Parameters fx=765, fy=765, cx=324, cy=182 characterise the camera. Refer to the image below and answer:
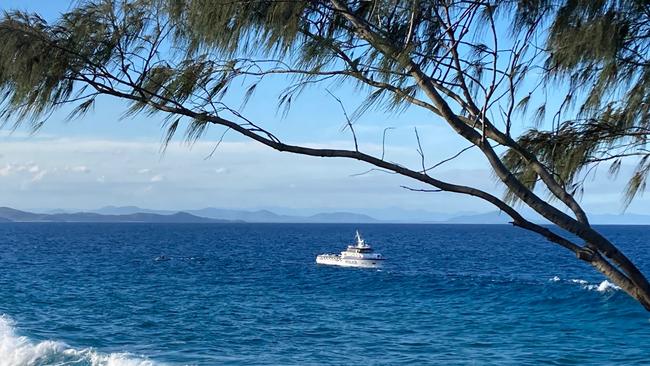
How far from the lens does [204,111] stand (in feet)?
12.4

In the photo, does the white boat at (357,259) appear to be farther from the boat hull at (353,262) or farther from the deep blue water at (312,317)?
the deep blue water at (312,317)

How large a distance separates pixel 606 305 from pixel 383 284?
1097 cm

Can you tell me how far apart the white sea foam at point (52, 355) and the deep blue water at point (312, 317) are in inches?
1.9

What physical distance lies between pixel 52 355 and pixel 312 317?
31.6ft

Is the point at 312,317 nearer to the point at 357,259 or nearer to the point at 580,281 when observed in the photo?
the point at 580,281

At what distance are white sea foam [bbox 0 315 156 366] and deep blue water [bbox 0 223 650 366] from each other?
0.16 ft

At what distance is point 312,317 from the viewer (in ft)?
83.4

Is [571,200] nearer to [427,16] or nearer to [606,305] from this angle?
[427,16]

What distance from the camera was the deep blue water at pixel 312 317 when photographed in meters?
19.2

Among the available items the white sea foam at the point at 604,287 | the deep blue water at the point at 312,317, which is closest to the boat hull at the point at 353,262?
the deep blue water at the point at 312,317

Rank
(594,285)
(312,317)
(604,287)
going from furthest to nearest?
(594,285)
(604,287)
(312,317)

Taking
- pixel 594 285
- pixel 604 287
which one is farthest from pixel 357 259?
pixel 604 287

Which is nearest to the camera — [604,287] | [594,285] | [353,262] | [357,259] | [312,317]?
[312,317]

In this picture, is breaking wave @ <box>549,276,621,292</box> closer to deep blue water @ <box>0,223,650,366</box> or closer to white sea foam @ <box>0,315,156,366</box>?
deep blue water @ <box>0,223,650,366</box>
